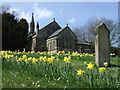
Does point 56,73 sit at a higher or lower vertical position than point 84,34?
lower

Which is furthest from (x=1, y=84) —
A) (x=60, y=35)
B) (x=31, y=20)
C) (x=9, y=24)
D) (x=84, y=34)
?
(x=31, y=20)

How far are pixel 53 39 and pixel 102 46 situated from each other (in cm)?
3081

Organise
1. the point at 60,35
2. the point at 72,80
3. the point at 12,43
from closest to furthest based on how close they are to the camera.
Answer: the point at 72,80, the point at 12,43, the point at 60,35

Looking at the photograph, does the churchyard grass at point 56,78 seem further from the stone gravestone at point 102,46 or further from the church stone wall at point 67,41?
the church stone wall at point 67,41

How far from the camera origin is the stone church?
131 feet

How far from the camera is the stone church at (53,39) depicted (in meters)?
39.9

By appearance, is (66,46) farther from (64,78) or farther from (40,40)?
(64,78)

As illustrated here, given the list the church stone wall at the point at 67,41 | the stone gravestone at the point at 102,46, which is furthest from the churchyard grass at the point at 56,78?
the church stone wall at the point at 67,41

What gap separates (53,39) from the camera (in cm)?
4097

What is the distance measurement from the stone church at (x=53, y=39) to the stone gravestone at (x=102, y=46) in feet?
93.3

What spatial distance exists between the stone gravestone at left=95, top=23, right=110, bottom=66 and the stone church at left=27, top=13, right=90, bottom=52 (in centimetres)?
2844

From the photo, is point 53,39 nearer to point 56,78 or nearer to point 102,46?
point 102,46

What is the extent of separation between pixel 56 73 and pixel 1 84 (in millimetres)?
1877

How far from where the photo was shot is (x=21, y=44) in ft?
115
